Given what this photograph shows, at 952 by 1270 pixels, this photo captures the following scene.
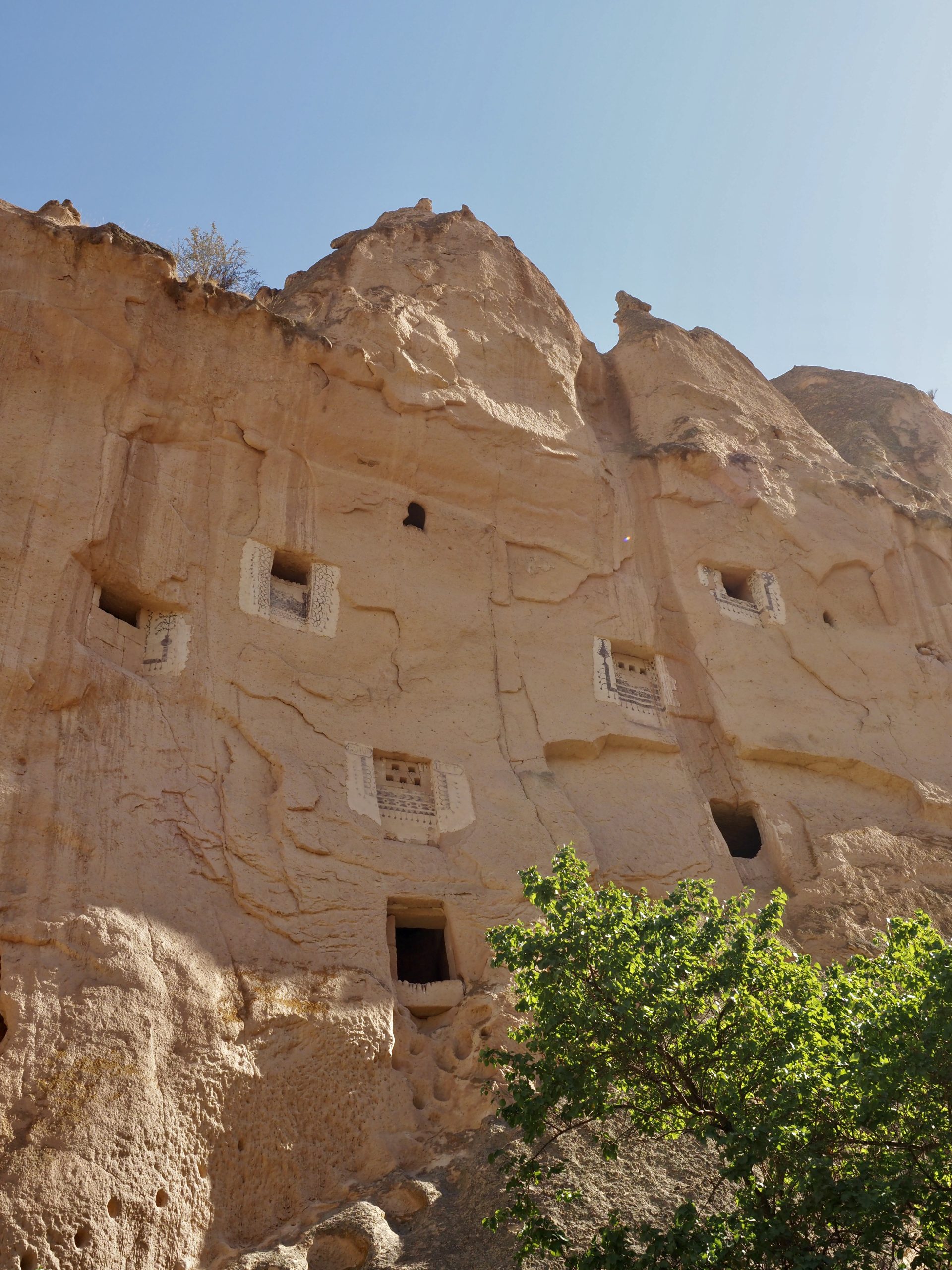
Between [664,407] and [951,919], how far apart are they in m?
6.81

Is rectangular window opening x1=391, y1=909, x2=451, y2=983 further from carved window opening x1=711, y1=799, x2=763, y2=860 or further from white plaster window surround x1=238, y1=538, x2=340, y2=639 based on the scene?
carved window opening x1=711, y1=799, x2=763, y2=860

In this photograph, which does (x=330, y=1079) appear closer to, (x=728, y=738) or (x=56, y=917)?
(x=56, y=917)

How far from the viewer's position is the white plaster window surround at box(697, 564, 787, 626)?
12852mm

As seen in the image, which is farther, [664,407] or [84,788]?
[664,407]

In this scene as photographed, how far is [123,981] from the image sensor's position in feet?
23.9

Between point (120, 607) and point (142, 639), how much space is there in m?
0.49

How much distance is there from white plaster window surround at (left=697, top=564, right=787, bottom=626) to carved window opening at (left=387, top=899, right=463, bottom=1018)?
5120 millimetres

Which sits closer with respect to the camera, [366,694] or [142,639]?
[142,639]

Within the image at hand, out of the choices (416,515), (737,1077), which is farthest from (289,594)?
(737,1077)

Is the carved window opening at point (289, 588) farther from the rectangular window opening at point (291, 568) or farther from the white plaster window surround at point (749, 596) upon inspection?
the white plaster window surround at point (749, 596)

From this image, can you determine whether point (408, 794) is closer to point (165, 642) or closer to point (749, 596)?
point (165, 642)

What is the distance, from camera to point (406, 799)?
9.87 meters

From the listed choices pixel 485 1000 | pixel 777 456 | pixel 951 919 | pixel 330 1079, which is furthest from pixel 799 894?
pixel 777 456

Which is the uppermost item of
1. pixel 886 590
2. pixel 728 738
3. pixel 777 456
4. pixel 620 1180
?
pixel 777 456
